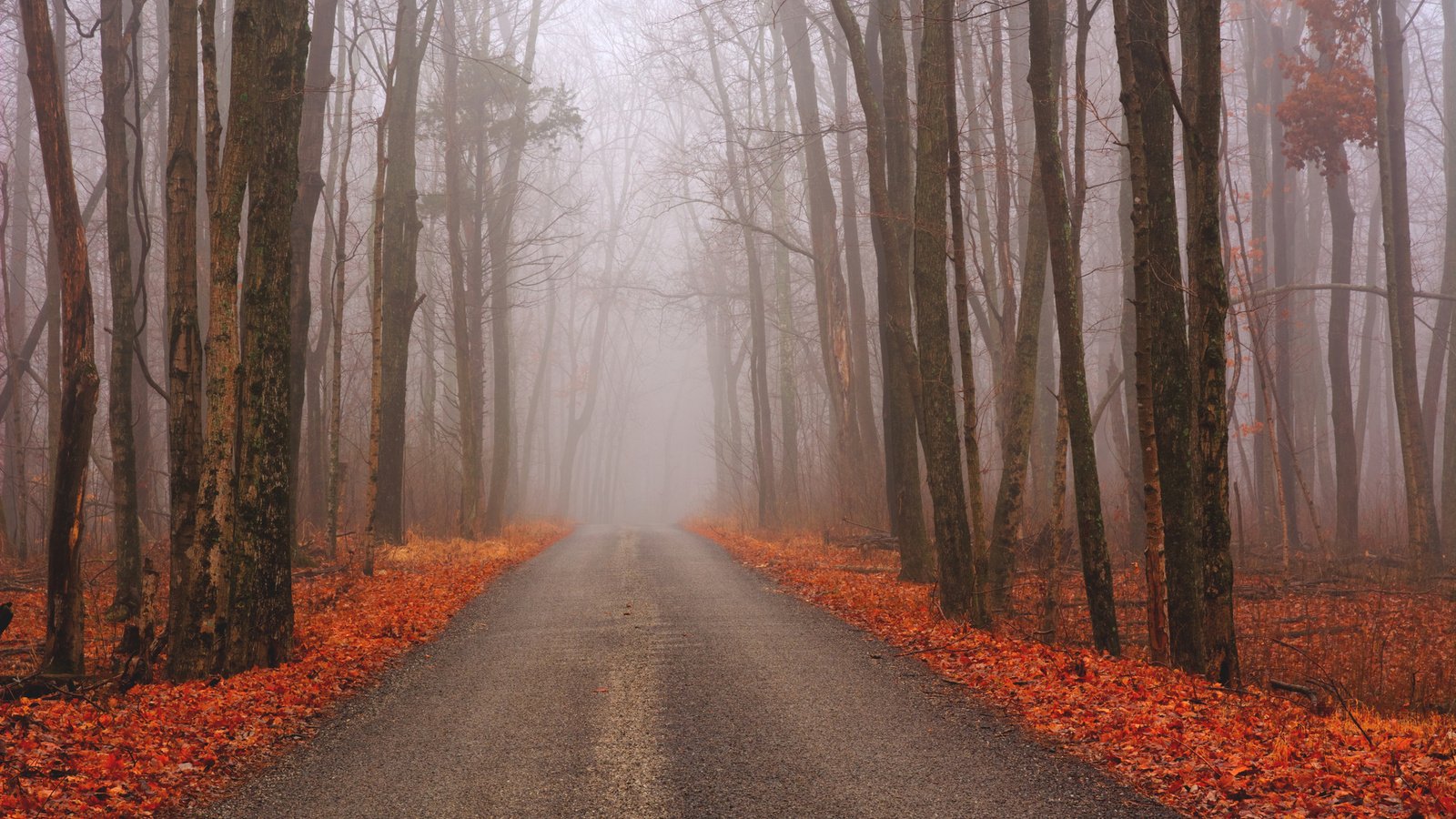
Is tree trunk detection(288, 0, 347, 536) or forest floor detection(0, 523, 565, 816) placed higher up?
tree trunk detection(288, 0, 347, 536)

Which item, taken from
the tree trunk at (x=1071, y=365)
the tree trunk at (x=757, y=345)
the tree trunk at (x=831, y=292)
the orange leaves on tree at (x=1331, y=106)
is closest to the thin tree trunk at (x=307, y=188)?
the tree trunk at (x=831, y=292)

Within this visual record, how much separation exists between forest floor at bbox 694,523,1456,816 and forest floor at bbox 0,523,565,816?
4.92 m

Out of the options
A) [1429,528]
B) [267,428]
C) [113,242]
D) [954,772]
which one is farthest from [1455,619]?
[113,242]

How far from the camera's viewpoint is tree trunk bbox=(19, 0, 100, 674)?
7789mm

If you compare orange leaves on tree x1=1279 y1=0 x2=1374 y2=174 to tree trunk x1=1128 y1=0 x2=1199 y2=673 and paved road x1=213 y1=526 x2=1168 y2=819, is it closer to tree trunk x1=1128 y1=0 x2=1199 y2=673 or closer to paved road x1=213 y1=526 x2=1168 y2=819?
tree trunk x1=1128 y1=0 x2=1199 y2=673

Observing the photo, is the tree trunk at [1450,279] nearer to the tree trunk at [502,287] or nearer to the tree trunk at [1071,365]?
the tree trunk at [1071,365]

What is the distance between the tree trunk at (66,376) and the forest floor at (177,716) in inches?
31.0

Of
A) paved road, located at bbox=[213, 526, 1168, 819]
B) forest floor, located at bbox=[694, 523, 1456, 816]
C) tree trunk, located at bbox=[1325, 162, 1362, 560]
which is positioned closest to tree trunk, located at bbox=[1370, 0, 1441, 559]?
tree trunk, located at bbox=[1325, 162, 1362, 560]

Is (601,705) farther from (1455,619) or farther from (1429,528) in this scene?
(1429,528)

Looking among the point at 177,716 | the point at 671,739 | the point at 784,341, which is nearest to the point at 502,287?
the point at 784,341

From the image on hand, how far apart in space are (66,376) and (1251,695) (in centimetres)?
989

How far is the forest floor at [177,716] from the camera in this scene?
4.98m

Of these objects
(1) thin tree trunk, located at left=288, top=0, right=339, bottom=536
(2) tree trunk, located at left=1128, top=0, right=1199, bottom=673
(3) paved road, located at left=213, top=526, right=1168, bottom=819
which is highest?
(1) thin tree trunk, located at left=288, top=0, right=339, bottom=536

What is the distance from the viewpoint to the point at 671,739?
19.9ft
